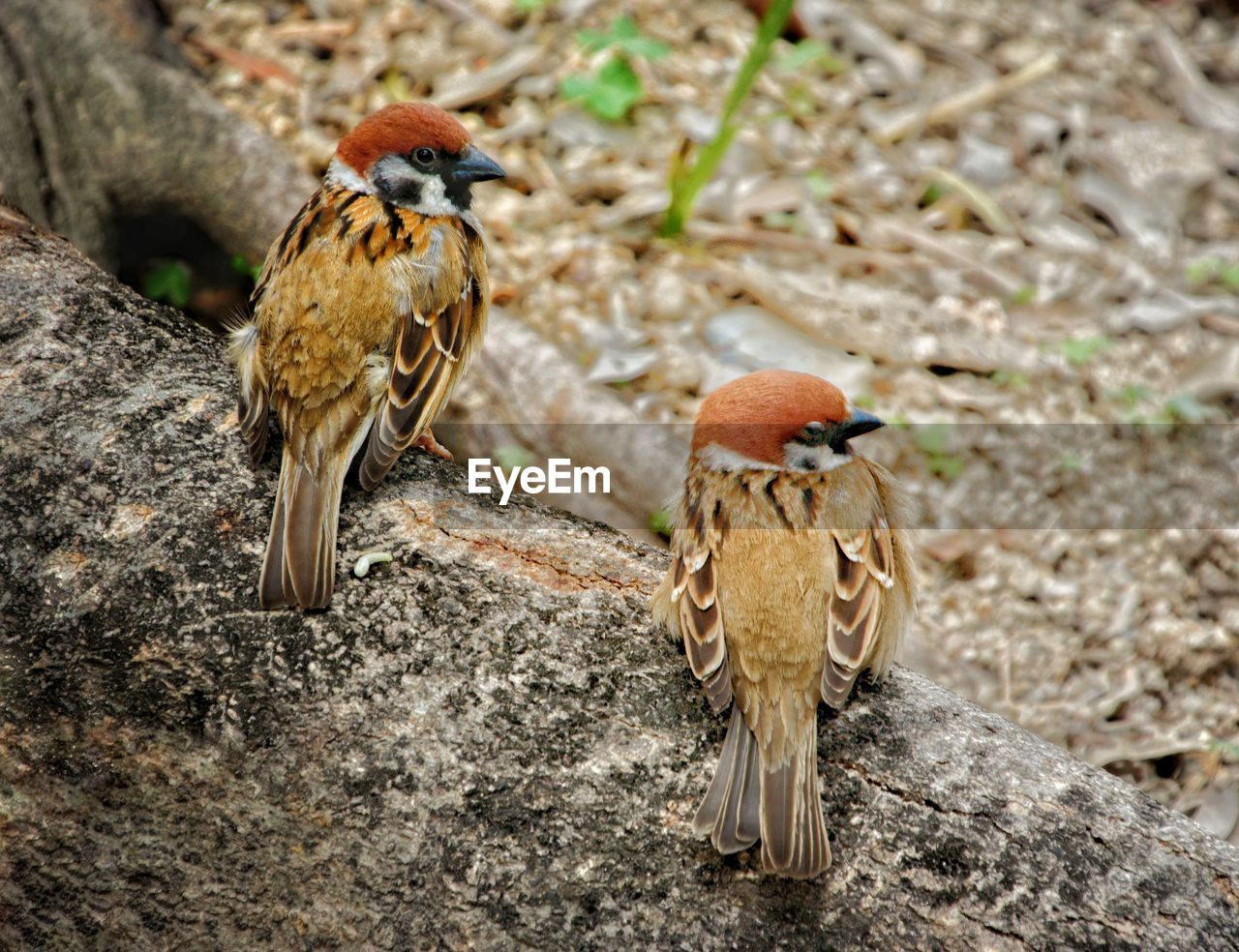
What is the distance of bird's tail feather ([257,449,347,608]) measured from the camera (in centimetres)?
243

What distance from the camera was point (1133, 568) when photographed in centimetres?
482

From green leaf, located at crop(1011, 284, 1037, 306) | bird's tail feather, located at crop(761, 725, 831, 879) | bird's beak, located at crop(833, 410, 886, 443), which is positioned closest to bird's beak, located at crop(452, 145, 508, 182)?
bird's beak, located at crop(833, 410, 886, 443)

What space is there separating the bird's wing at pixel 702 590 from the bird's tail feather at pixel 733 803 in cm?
13

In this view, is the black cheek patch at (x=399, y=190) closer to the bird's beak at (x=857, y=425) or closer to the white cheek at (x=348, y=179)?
the white cheek at (x=348, y=179)

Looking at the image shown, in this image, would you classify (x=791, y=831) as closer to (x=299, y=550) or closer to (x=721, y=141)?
(x=299, y=550)

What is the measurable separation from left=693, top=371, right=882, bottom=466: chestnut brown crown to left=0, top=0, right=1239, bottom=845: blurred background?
1508 mm

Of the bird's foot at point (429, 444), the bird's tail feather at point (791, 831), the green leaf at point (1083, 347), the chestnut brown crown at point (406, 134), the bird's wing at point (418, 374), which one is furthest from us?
the green leaf at point (1083, 347)

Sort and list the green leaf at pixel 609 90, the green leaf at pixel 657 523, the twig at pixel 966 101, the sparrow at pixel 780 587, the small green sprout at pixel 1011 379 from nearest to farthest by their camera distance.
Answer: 1. the sparrow at pixel 780 587
2. the green leaf at pixel 657 523
3. the small green sprout at pixel 1011 379
4. the green leaf at pixel 609 90
5. the twig at pixel 966 101

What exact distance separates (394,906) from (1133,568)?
144 inches

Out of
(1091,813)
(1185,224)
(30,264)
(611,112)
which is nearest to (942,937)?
(1091,813)

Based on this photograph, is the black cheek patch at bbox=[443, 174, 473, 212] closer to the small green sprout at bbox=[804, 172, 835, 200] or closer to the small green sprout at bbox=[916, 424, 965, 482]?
the small green sprout at bbox=[916, 424, 965, 482]

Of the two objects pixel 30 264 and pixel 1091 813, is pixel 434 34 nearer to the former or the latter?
pixel 30 264

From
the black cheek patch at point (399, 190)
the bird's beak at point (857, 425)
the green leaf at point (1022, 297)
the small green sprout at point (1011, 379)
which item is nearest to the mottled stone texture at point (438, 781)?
the bird's beak at point (857, 425)

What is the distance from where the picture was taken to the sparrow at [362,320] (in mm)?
2811
